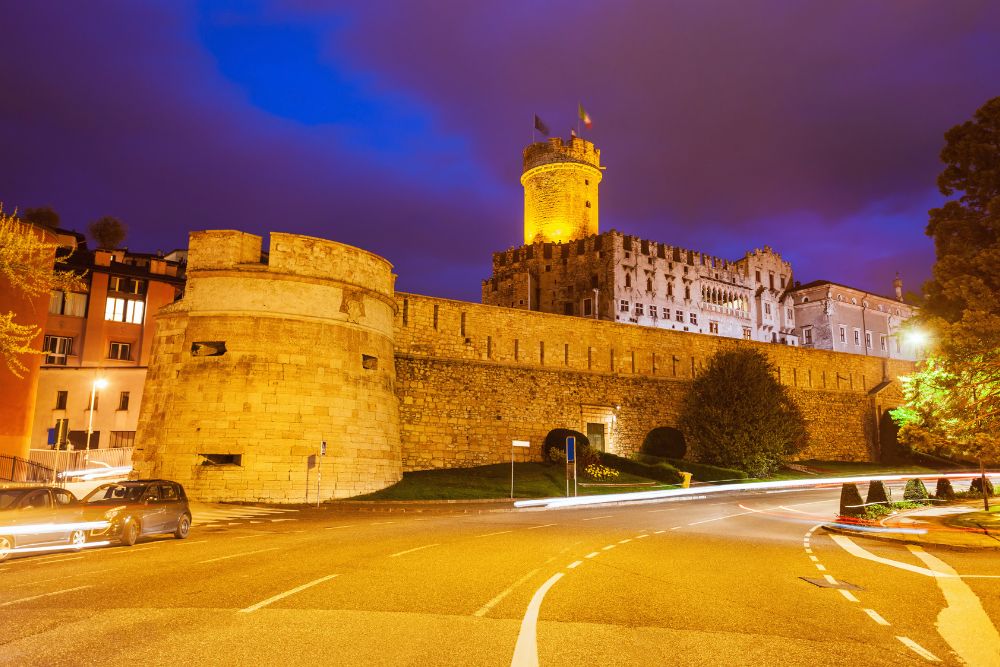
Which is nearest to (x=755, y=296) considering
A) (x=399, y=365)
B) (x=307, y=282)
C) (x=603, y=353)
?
(x=603, y=353)

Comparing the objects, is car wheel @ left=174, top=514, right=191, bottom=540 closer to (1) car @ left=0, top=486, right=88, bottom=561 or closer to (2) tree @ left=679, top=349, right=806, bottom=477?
(1) car @ left=0, top=486, right=88, bottom=561

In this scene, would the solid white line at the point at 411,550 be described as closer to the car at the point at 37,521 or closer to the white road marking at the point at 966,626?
the car at the point at 37,521

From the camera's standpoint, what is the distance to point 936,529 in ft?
53.5

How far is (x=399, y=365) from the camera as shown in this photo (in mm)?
33969

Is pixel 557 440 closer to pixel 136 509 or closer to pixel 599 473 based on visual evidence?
pixel 599 473

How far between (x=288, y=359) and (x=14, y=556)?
47.3 feet

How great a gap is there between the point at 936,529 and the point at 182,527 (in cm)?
1737

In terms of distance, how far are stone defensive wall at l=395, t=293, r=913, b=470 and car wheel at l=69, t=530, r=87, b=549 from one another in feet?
64.5

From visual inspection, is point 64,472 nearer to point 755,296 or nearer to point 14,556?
point 14,556

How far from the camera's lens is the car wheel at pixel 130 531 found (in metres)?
13.9

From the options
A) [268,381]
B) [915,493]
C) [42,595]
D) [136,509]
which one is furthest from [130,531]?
[915,493]

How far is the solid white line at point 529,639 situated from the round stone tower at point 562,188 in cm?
6711

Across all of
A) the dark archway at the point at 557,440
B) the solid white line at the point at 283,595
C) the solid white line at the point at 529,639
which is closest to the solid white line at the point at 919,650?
the solid white line at the point at 529,639

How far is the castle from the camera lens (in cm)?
2577
